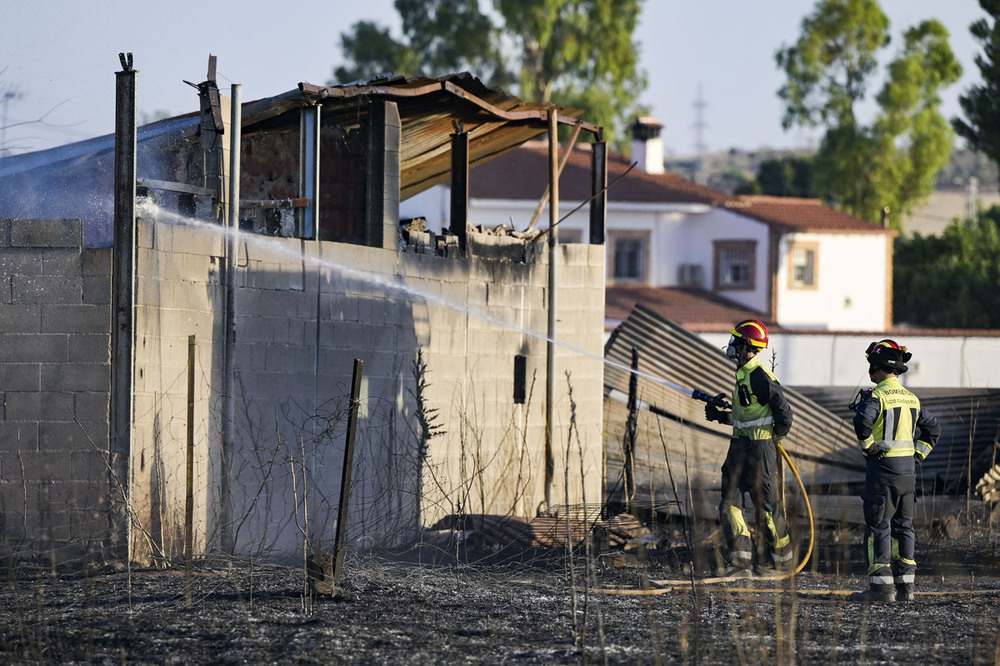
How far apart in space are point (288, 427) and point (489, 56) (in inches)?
1287

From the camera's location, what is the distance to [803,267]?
117 ft

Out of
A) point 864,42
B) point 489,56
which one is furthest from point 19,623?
point 864,42

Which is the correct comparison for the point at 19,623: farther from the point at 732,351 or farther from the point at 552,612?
the point at 732,351

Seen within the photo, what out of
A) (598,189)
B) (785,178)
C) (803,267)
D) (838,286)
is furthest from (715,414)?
(785,178)

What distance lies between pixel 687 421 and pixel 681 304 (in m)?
19.6

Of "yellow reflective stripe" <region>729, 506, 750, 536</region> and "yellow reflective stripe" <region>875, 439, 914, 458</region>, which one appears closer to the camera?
"yellow reflective stripe" <region>875, 439, 914, 458</region>

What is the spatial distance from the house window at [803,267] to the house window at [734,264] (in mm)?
1219

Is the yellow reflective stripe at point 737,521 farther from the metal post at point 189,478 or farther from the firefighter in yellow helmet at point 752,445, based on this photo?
the metal post at point 189,478

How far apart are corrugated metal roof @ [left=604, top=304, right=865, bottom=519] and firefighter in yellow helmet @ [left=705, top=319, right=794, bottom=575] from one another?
3.85m

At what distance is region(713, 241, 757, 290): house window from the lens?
115ft

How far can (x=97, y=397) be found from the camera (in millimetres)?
8406

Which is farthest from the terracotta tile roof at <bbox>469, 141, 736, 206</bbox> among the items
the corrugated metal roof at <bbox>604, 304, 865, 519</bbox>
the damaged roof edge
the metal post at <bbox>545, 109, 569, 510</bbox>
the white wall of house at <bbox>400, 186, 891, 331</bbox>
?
the damaged roof edge

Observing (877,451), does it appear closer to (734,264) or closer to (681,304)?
(681,304)

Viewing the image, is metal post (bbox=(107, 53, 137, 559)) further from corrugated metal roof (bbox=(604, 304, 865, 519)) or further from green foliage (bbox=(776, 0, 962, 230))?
green foliage (bbox=(776, 0, 962, 230))
